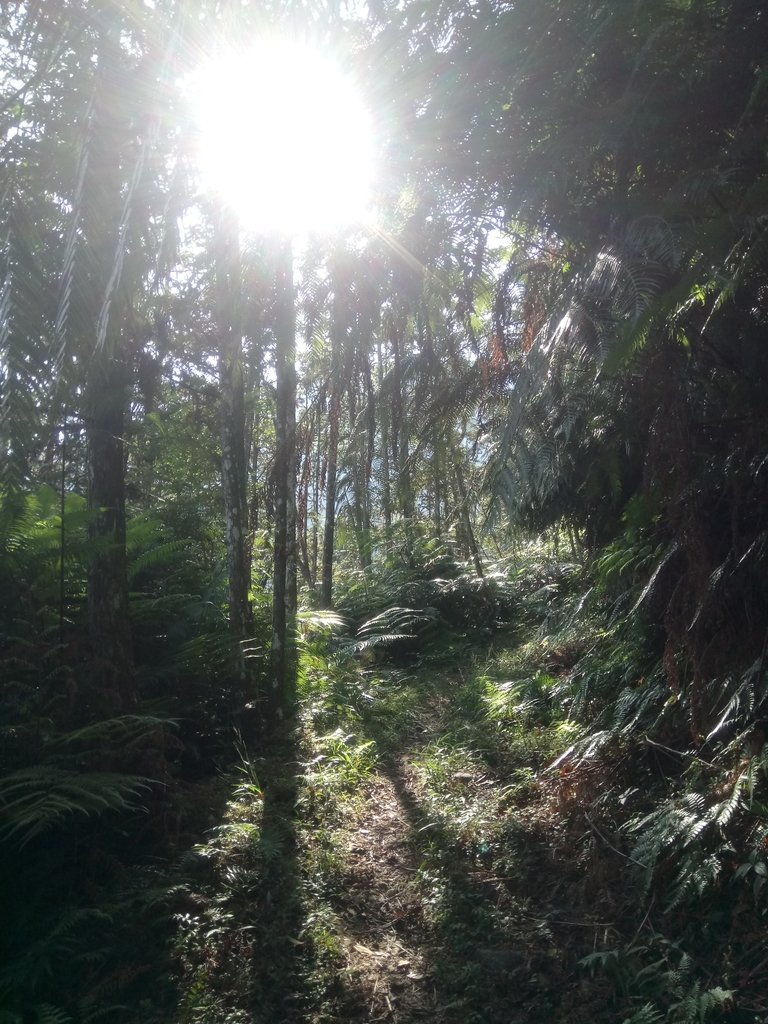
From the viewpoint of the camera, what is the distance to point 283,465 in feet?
22.7

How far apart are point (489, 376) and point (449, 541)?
820 centimetres

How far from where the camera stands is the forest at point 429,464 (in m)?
3.11

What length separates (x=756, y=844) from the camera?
3430mm

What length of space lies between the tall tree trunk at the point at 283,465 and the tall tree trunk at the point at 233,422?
0.30 meters

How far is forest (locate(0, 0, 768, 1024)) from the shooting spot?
311cm

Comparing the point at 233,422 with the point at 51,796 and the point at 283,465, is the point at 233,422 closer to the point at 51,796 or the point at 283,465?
the point at 283,465

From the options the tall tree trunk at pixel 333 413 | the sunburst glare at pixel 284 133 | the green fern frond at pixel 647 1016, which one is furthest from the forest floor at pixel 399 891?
the sunburst glare at pixel 284 133

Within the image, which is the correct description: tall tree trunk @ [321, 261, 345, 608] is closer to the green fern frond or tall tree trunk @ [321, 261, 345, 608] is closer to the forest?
the forest

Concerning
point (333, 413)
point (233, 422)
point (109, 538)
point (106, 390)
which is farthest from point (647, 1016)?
point (333, 413)

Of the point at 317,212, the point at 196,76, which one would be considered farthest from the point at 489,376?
the point at 196,76

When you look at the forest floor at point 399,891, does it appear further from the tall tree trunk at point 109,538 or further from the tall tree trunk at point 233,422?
the tall tree trunk at point 233,422

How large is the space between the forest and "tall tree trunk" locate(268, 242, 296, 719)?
0.41 meters

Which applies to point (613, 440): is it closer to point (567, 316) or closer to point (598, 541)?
point (567, 316)

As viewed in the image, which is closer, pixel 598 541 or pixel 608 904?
pixel 608 904
